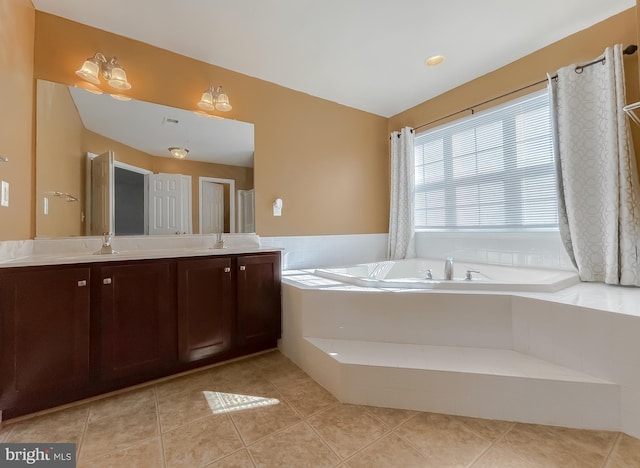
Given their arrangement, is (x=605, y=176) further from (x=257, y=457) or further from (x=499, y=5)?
(x=257, y=457)

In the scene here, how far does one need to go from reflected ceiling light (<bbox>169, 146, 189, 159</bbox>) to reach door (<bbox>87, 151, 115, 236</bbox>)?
1.33 ft

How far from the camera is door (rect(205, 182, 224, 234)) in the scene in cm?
232

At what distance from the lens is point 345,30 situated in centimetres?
202

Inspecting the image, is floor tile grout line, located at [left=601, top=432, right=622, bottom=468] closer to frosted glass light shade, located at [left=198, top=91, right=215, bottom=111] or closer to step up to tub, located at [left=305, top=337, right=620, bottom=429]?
step up to tub, located at [left=305, top=337, right=620, bottom=429]

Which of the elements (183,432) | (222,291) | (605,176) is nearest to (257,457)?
(183,432)

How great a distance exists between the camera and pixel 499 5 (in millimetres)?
1809

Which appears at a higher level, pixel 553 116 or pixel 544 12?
pixel 544 12

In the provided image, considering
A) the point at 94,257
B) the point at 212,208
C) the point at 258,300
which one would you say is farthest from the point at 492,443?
the point at 212,208

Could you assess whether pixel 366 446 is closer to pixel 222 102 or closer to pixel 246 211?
pixel 246 211

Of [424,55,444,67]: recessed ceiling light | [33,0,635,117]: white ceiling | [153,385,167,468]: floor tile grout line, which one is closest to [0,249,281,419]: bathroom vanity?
[153,385,167,468]: floor tile grout line

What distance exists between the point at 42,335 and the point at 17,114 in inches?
49.7

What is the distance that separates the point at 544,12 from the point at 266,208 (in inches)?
100

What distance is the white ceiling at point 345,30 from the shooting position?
1807mm

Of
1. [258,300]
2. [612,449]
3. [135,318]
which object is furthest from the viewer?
[258,300]
